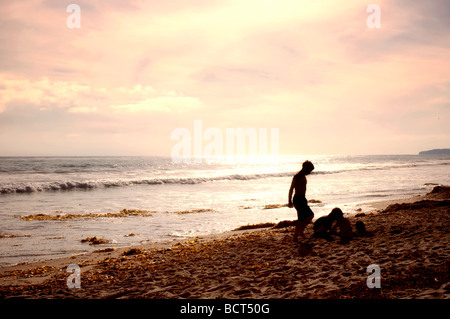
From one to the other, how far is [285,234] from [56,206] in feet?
51.0

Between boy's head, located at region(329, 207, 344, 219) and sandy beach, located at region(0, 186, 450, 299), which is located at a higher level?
boy's head, located at region(329, 207, 344, 219)

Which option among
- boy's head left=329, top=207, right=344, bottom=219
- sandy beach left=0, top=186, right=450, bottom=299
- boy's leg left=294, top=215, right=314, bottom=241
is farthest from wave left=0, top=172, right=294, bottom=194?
boy's head left=329, top=207, right=344, bottom=219

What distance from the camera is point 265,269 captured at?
688 centimetres

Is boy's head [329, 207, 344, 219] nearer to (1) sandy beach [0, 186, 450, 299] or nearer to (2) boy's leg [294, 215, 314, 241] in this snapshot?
(2) boy's leg [294, 215, 314, 241]

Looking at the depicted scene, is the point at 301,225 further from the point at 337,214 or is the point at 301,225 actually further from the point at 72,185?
the point at 72,185

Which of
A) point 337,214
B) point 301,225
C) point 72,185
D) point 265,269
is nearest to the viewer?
point 265,269

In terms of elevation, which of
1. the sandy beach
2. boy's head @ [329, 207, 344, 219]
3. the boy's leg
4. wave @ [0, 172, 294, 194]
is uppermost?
boy's head @ [329, 207, 344, 219]

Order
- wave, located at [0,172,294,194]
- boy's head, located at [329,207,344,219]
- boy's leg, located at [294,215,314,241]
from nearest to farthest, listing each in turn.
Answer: boy's head, located at [329,207,344,219] < boy's leg, located at [294,215,314,241] < wave, located at [0,172,294,194]

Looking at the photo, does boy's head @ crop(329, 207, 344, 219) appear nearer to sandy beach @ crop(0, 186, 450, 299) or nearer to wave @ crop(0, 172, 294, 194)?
sandy beach @ crop(0, 186, 450, 299)

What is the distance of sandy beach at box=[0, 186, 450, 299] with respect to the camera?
5453 mm

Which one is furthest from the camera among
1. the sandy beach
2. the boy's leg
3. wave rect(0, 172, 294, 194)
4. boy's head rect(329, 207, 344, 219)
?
wave rect(0, 172, 294, 194)

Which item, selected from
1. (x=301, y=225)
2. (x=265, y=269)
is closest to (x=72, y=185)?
(x=301, y=225)

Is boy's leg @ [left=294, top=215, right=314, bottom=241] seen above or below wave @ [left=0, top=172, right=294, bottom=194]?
above

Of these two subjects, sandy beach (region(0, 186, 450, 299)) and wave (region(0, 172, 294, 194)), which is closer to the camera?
sandy beach (region(0, 186, 450, 299))
